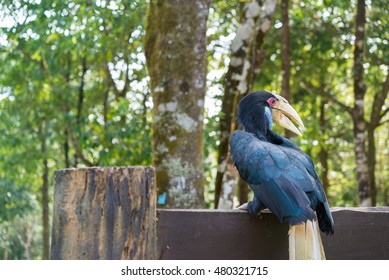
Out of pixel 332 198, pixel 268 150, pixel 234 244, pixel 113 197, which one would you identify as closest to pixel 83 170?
pixel 113 197

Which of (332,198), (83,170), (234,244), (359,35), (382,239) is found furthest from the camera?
(332,198)

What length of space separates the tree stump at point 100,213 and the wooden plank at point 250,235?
0.28m

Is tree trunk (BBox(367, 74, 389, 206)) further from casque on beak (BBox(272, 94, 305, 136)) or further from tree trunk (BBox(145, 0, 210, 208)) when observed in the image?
casque on beak (BBox(272, 94, 305, 136))

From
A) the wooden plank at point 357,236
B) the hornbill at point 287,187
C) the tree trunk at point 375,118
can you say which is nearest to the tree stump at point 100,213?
the hornbill at point 287,187

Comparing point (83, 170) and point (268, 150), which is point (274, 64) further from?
point (83, 170)

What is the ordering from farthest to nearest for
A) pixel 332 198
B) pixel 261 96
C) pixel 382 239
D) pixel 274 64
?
1. pixel 332 198
2. pixel 274 64
3. pixel 261 96
4. pixel 382 239

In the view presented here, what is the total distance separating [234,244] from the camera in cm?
229

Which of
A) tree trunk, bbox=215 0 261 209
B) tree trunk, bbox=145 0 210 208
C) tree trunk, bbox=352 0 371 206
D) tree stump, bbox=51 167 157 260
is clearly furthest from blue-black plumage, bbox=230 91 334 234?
tree trunk, bbox=352 0 371 206

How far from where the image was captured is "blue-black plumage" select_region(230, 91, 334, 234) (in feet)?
7.51

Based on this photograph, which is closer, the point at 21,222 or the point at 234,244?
the point at 234,244

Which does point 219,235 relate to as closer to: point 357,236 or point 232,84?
point 357,236

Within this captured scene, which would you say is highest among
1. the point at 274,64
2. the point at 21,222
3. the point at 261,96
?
the point at 274,64

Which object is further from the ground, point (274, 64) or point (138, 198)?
point (274, 64)
